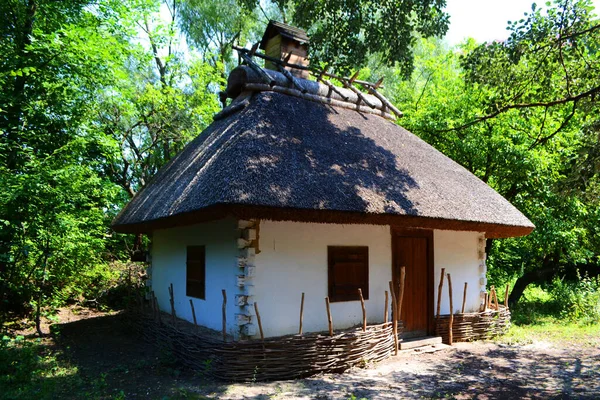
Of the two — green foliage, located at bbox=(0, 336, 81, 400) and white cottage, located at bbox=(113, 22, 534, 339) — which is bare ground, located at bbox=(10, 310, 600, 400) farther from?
white cottage, located at bbox=(113, 22, 534, 339)

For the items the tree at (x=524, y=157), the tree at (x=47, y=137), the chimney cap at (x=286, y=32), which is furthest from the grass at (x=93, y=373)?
the chimney cap at (x=286, y=32)

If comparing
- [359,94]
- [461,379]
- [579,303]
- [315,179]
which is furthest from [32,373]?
[579,303]

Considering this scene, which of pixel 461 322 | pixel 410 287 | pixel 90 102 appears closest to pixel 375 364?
pixel 410 287

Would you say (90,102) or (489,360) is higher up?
(90,102)

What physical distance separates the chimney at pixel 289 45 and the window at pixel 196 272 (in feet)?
15.4

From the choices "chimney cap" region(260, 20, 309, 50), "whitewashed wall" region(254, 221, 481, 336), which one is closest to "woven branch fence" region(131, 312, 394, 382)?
"whitewashed wall" region(254, 221, 481, 336)

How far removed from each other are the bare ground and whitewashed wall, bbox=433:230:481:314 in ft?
3.04

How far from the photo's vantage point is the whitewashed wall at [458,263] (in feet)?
27.2

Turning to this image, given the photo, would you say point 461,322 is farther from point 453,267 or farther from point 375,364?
point 375,364

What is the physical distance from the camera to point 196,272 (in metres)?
7.67

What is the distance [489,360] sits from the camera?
6863 mm

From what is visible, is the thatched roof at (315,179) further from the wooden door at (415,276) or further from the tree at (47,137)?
the tree at (47,137)

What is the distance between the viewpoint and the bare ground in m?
5.19

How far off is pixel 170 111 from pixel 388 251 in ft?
32.3
